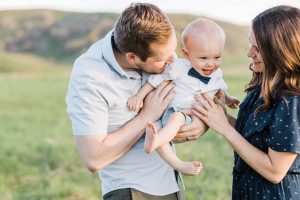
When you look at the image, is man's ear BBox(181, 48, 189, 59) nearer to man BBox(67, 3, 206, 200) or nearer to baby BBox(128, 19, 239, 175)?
baby BBox(128, 19, 239, 175)

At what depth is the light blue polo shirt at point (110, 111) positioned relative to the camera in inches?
135

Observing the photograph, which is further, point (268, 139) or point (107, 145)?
point (107, 145)

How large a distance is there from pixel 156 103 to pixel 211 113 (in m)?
0.34

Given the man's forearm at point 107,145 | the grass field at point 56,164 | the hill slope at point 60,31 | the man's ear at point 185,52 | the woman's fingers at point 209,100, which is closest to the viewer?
the man's forearm at point 107,145

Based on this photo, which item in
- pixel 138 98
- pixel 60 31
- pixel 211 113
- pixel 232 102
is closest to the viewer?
pixel 138 98

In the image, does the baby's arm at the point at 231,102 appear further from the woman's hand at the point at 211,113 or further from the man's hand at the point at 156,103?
the man's hand at the point at 156,103

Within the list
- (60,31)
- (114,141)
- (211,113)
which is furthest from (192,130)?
(60,31)

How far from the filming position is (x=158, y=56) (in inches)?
136

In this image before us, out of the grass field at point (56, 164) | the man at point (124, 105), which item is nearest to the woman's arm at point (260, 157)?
the man at point (124, 105)

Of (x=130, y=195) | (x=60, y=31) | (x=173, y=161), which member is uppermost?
(x=173, y=161)

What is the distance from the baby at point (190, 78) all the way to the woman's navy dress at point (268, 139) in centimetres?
29

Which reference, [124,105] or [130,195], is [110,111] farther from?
[130,195]

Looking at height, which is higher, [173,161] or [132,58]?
[132,58]

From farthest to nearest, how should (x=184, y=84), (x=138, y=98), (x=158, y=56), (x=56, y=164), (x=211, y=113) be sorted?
(x=56, y=164) → (x=184, y=84) → (x=211, y=113) → (x=138, y=98) → (x=158, y=56)
